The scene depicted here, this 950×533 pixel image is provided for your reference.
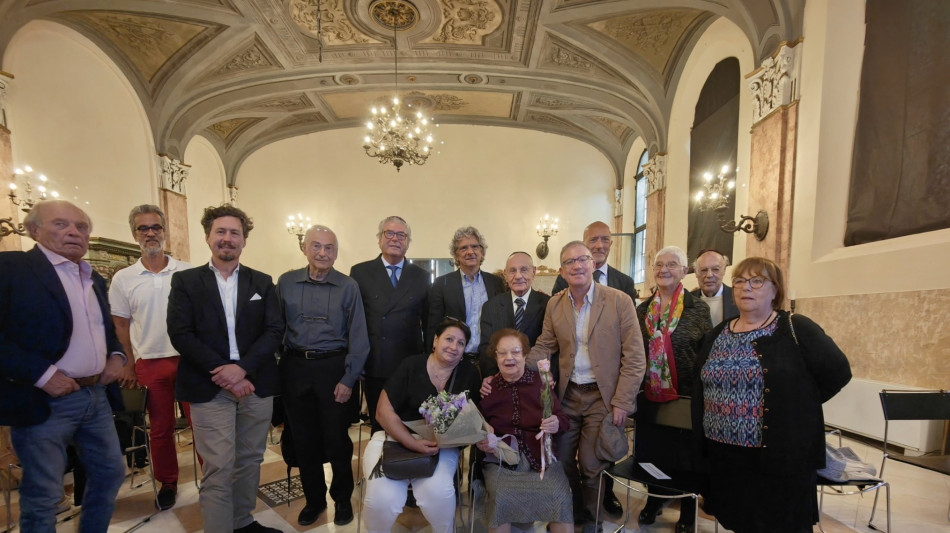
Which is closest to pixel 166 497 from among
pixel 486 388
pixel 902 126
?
pixel 486 388

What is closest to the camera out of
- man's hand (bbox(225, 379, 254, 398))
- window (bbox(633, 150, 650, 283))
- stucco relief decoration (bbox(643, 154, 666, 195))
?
man's hand (bbox(225, 379, 254, 398))

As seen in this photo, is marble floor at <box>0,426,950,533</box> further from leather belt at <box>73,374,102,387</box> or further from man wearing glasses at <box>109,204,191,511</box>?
leather belt at <box>73,374,102,387</box>

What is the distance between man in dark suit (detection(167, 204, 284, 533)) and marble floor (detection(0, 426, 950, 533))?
16.4 inches

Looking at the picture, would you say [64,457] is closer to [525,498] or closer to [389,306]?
[389,306]

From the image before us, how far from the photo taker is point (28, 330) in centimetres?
169

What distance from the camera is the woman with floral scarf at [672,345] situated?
2420mm

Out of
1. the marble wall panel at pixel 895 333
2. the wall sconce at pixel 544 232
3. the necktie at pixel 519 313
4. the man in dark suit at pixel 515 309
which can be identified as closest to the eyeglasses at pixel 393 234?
the man in dark suit at pixel 515 309

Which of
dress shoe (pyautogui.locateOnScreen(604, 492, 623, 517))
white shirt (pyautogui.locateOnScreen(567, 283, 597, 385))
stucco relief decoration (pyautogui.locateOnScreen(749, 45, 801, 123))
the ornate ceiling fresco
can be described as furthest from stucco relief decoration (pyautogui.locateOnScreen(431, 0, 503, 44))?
dress shoe (pyautogui.locateOnScreen(604, 492, 623, 517))

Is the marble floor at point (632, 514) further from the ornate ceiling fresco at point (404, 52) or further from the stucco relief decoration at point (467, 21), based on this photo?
the stucco relief decoration at point (467, 21)

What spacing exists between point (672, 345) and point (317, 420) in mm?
Result: 2324

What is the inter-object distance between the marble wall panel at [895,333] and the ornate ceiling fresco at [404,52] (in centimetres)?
314

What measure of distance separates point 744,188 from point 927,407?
349cm

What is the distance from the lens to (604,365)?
Result: 224cm

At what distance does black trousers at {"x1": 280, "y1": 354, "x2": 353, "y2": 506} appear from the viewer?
7.66 feet
